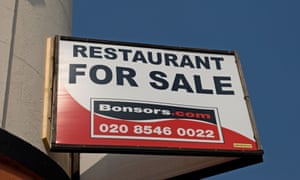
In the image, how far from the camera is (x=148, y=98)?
708 cm

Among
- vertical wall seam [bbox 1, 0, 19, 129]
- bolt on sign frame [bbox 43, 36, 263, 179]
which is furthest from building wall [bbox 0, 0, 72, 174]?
bolt on sign frame [bbox 43, 36, 263, 179]

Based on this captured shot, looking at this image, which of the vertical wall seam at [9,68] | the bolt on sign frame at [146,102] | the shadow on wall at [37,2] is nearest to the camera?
the bolt on sign frame at [146,102]

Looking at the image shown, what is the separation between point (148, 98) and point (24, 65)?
6.26 feet

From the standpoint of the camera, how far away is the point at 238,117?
7266mm

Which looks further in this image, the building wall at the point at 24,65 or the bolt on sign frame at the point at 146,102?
the building wall at the point at 24,65

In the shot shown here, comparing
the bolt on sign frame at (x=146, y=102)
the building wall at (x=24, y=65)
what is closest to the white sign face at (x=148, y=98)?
the bolt on sign frame at (x=146, y=102)

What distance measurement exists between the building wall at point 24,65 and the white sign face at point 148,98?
0.71 meters

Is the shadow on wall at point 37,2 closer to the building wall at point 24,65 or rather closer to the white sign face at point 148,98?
the building wall at point 24,65

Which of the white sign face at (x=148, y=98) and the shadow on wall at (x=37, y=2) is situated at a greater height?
the shadow on wall at (x=37, y=2)

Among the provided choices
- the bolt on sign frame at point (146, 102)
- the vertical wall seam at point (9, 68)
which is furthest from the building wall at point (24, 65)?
the bolt on sign frame at point (146, 102)

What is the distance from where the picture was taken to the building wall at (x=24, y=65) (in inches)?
283

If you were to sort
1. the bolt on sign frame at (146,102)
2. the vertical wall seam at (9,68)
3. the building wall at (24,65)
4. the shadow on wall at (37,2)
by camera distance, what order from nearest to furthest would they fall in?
1. the bolt on sign frame at (146,102)
2. the vertical wall seam at (9,68)
3. the building wall at (24,65)
4. the shadow on wall at (37,2)

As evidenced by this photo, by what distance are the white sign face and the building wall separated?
2.32ft

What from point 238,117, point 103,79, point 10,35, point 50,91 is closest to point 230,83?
point 238,117
